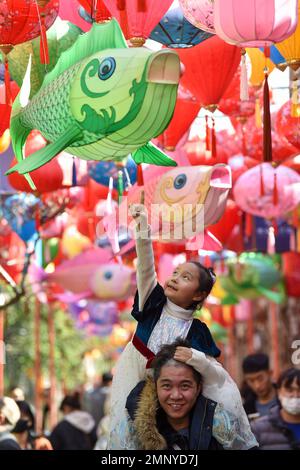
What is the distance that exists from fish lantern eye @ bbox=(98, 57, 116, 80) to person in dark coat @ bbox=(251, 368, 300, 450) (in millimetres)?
3147

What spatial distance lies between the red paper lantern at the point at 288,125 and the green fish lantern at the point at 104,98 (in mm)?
2803

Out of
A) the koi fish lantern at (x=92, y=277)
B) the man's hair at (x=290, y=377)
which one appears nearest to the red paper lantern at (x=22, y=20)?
the man's hair at (x=290, y=377)

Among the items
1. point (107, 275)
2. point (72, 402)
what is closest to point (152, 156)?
point (72, 402)

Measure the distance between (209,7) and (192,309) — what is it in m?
1.83

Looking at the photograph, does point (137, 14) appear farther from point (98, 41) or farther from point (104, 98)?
point (104, 98)

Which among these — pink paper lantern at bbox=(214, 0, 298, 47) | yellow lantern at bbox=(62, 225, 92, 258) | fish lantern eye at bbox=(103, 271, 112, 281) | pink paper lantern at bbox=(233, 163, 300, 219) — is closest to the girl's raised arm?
pink paper lantern at bbox=(214, 0, 298, 47)

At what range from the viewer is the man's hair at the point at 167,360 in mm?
5332

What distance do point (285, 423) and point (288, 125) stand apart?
81.4 inches

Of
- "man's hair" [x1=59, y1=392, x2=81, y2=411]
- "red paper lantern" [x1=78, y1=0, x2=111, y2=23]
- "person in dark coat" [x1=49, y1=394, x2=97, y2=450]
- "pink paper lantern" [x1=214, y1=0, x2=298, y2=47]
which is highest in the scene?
"red paper lantern" [x1=78, y1=0, x2=111, y2=23]

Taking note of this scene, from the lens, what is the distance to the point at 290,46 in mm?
7500

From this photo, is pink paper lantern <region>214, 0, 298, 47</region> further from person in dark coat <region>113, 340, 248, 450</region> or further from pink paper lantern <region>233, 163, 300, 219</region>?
Answer: pink paper lantern <region>233, 163, 300, 219</region>

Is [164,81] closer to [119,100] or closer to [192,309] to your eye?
[119,100]

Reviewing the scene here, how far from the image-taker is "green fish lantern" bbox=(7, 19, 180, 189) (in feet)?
18.5

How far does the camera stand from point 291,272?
1542cm
